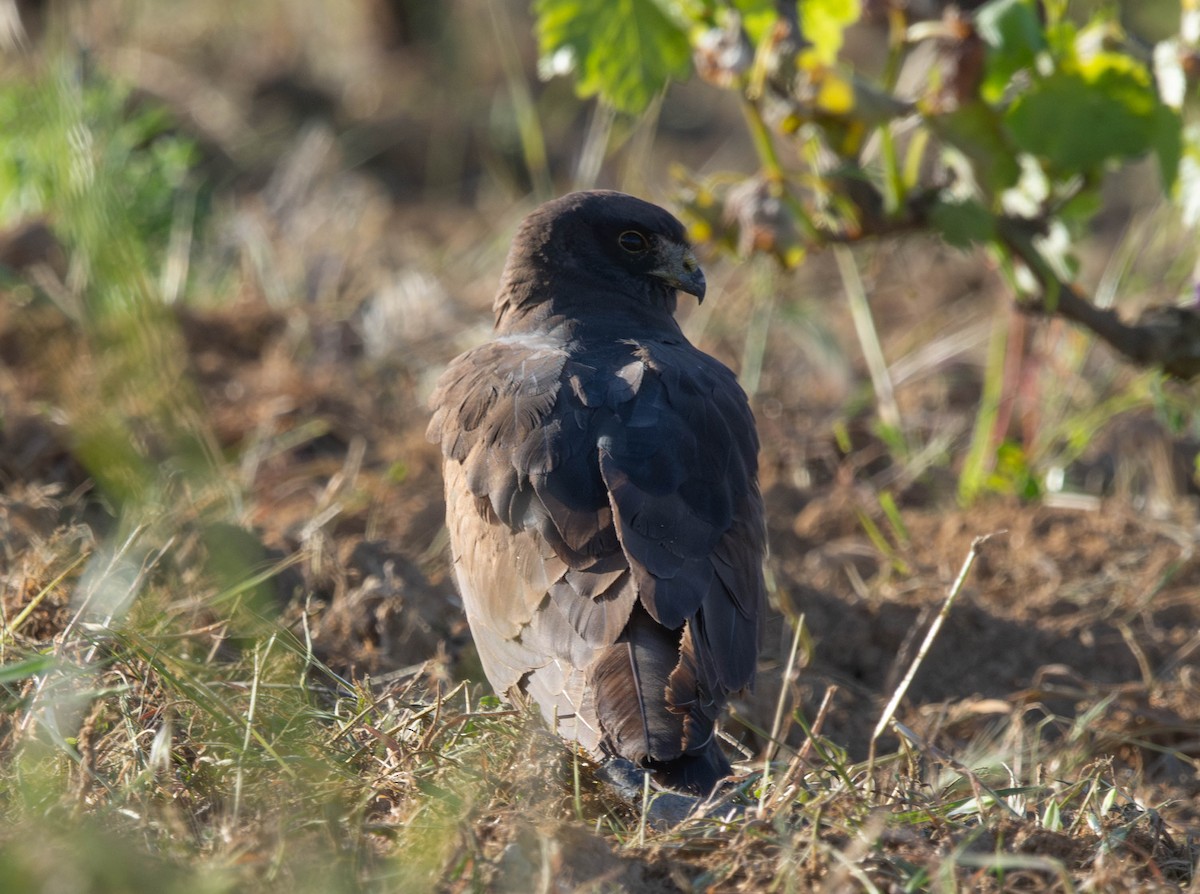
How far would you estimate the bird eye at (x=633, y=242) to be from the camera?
4.24 metres

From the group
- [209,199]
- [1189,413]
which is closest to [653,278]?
[1189,413]

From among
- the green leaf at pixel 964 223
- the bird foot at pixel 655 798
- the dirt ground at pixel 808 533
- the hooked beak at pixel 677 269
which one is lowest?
the dirt ground at pixel 808 533

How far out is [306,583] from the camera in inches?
165

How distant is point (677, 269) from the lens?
13.9 ft

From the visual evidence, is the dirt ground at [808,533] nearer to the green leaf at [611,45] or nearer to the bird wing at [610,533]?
the bird wing at [610,533]

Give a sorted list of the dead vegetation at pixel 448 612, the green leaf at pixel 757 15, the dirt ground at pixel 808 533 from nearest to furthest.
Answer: the dead vegetation at pixel 448 612
the dirt ground at pixel 808 533
the green leaf at pixel 757 15

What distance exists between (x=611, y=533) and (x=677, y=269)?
3.96 feet

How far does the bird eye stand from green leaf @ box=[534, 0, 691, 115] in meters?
0.57

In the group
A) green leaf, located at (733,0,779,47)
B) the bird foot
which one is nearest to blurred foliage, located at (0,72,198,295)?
green leaf, located at (733,0,779,47)

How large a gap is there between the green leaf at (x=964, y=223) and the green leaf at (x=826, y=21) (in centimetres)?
61

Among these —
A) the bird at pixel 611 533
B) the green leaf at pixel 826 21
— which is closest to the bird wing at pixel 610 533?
the bird at pixel 611 533

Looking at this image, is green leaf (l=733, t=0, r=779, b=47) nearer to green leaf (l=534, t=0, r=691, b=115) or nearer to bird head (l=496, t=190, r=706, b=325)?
green leaf (l=534, t=0, r=691, b=115)

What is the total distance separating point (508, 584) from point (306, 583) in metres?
1.00

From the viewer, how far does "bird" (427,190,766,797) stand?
3070mm
